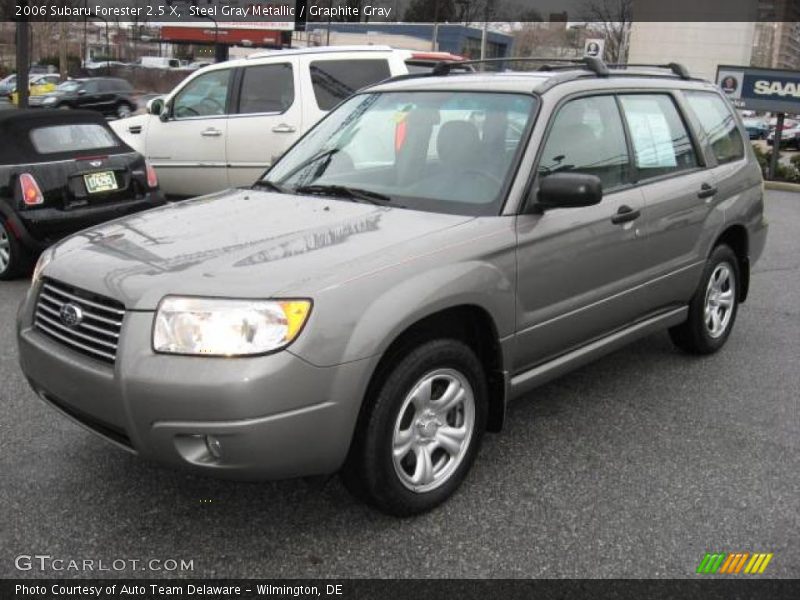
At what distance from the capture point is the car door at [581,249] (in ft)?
11.5

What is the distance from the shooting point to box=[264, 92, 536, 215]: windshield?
3.57m

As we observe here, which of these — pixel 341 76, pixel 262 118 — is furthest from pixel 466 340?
pixel 262 118

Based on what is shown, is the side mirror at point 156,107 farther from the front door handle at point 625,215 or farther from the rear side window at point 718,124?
the front door handle at point 625,215

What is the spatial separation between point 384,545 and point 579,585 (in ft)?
2.33

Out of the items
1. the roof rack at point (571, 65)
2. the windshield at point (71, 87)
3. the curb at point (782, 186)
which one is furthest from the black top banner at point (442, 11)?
the roof rack at point (571, 65)

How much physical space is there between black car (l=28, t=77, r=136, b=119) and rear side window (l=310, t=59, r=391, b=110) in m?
21.9

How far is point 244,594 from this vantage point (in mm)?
2688

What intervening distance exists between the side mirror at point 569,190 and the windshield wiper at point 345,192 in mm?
709

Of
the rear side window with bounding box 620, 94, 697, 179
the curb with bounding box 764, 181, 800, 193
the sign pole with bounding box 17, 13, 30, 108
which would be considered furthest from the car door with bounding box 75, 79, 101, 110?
the rear side window with bounding box 620, 94, 697, 179

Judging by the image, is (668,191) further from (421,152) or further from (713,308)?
(421,152)

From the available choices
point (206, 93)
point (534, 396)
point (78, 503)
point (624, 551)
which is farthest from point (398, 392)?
point (206, 93)

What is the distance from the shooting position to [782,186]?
1666 centimetres

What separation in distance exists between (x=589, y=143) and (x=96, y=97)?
28.7 m

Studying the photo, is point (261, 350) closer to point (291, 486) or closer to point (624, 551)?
point (291, 486)
